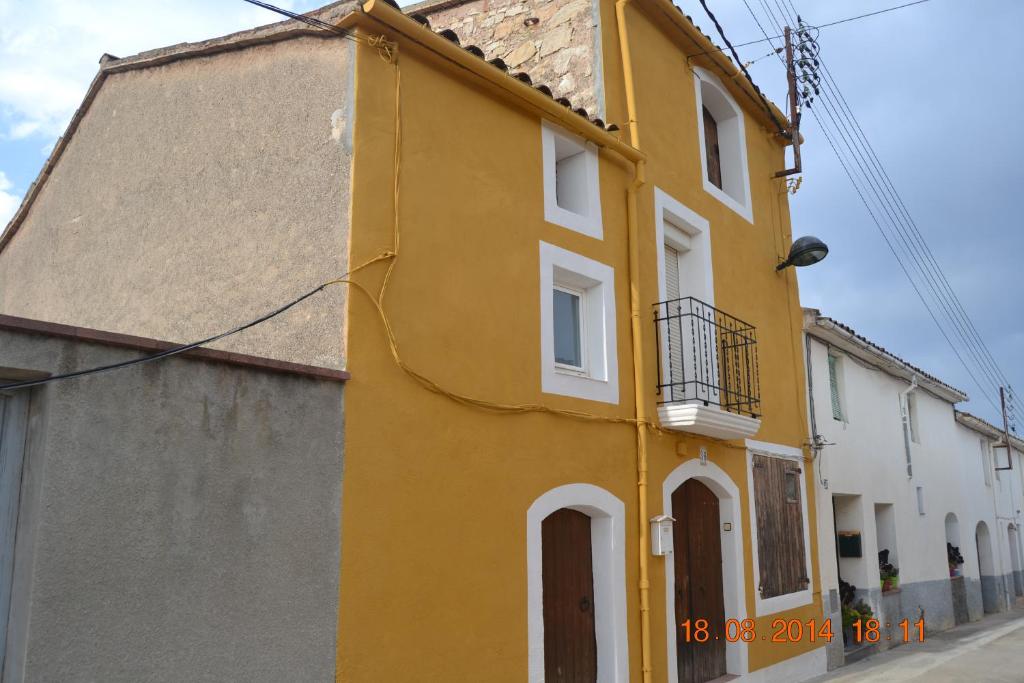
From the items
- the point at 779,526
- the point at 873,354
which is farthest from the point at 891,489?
the point at 779,526

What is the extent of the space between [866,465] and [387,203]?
35.4ft

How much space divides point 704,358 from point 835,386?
560 cm

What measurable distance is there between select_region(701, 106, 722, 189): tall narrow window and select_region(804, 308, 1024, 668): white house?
8.52ft

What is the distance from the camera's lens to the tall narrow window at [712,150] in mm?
11312

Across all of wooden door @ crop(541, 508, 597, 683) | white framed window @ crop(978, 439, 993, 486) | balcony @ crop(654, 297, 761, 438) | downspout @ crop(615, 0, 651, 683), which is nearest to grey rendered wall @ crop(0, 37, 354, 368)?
wooden door @ crop(541, 508, 597, 683)

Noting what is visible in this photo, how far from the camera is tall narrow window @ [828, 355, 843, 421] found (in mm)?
13632

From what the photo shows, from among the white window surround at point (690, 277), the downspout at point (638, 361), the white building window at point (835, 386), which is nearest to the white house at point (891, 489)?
the white building window at point (835, 386)

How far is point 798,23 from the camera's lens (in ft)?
40.3

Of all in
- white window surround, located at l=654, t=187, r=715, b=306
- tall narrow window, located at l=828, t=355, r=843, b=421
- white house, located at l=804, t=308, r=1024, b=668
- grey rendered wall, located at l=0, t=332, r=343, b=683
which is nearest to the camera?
grey rendered wall, located at l=0, t=332, r=343, b=683

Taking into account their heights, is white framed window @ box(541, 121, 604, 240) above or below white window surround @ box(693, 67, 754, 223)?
below

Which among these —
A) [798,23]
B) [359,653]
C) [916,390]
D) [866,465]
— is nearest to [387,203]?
[359,653]

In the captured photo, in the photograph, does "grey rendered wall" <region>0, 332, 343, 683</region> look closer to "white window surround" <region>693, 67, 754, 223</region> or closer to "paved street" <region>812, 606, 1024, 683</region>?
"white window surround" <region>693, 67, 754, 223</region>

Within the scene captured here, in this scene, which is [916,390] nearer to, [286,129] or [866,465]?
[866,465]
